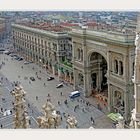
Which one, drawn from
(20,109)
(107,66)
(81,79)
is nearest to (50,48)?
(81,79)

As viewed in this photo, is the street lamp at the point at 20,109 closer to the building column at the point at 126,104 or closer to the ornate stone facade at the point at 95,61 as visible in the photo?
the ornate stone facade at the point at 95,61

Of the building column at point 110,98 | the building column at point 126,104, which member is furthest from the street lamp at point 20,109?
the building column at point 110,98

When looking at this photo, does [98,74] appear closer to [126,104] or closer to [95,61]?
[95,61]

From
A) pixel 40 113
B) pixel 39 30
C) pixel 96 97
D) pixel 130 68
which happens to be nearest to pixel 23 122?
pixel 130 68

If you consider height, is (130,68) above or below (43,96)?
above

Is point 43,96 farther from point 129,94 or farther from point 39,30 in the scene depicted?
point 39,30

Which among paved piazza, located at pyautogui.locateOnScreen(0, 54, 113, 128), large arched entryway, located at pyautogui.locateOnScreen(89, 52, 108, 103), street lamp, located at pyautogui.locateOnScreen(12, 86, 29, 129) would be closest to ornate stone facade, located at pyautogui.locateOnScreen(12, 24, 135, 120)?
large arched entryway, located at pyautogui.locateOnScreen(89, 52, 108, 103)
